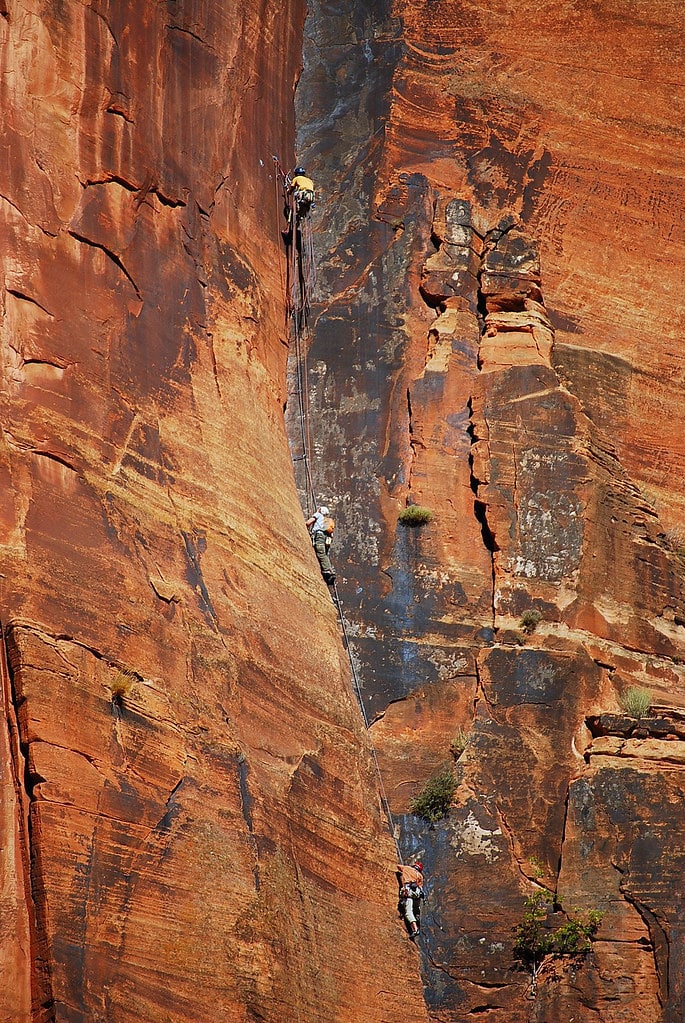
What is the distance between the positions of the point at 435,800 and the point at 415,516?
4.96 metres

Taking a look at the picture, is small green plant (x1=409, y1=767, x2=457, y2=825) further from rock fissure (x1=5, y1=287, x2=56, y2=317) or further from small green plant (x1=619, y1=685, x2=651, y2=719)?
rock fissure (x1=5, y1=287, x2=56, y2=317)

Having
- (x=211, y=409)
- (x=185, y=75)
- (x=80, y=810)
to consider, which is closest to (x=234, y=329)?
(x=211, y=409)

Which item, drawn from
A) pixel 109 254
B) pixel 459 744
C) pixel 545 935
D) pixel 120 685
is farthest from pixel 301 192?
pixel 545 935

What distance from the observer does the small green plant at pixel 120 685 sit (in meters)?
20.8

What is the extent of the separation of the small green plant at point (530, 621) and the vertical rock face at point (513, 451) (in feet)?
0.24

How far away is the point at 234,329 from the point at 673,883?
11452 mm

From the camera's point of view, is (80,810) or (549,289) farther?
(549,289)

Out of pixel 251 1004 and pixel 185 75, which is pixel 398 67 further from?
pixel 251 1004

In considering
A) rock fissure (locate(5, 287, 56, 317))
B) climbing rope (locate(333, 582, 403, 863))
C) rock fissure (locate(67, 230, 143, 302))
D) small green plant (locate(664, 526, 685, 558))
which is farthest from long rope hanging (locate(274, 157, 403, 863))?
rock fissure (locate(5, 287, 56, 317))

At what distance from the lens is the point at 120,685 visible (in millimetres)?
20828

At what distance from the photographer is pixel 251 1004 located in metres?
21.2

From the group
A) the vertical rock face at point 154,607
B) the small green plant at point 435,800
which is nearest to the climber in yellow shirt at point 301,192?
the vertical rock face at point 154,607

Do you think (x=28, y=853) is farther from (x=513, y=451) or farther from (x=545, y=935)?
(x=513, y=451)

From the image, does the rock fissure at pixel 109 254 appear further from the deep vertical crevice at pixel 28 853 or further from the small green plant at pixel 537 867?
the small green plant at pixel 537 867
